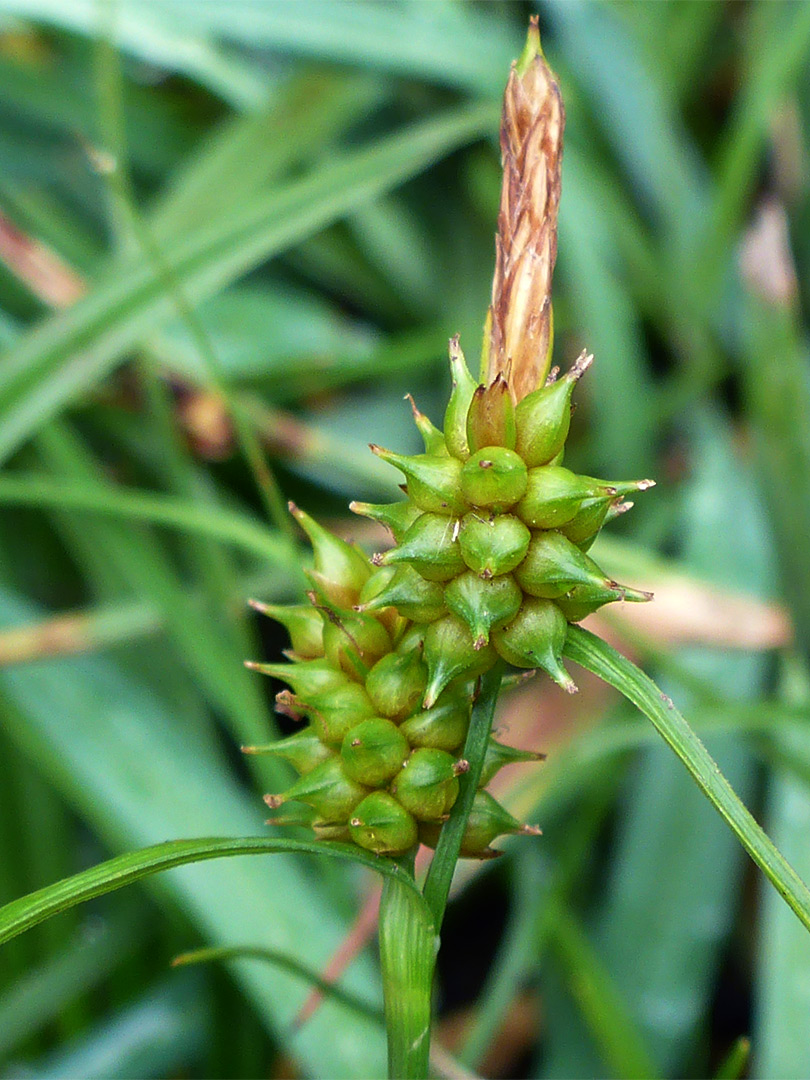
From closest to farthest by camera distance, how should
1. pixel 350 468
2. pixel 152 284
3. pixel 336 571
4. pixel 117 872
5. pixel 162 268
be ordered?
pixel 117 872
pixel 336 571
pixel 162 268
pixel 152 284
pixel 350 468

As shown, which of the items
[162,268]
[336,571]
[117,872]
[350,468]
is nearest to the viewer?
[117,872]

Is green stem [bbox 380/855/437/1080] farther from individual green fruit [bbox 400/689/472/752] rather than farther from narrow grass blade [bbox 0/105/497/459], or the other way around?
narrow grass blade [bbox 0/105/497/459]

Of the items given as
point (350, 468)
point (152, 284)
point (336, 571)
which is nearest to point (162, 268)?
point (152, 284)

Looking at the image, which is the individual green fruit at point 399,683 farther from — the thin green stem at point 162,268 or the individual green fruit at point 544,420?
the thin green stem at point 162,268

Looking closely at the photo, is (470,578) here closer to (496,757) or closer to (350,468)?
(496,757)

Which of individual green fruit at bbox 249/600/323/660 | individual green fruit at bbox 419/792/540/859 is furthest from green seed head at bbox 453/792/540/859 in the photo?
individual green fruit at bbox 249/600/323/660

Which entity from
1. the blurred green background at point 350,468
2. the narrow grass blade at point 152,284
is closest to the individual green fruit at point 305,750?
the blurred green background at point 350,468
